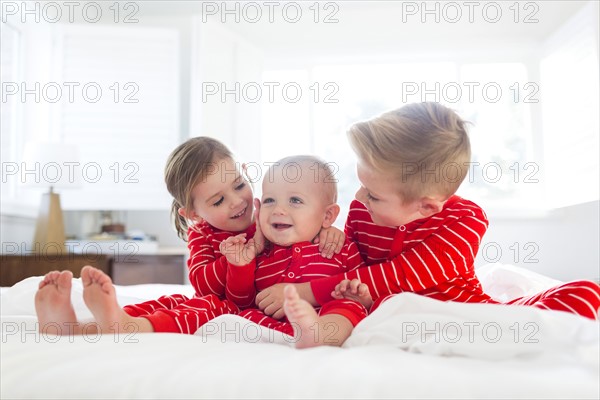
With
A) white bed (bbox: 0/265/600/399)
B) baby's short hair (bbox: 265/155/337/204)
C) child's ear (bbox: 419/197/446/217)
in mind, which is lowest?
white bed (bbox: 0/265/600/399)

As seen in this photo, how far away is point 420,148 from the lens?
1196 millimetres

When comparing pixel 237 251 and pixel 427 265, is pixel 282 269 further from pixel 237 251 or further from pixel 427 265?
pixel 427 265

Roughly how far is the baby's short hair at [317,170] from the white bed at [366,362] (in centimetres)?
41

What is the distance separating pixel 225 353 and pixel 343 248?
1.79 ft

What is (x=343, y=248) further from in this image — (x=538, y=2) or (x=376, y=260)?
(x=538, y=2)

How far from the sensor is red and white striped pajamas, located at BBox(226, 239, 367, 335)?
1316mm

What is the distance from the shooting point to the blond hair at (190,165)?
1.42m

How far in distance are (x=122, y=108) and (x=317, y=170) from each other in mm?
3269

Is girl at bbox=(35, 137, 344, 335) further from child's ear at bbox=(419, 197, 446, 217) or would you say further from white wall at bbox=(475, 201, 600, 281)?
white wall at bbox=(475, 201, 600, 281)

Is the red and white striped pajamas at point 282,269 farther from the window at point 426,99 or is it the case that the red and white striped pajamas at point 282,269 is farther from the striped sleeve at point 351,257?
the window at point 426,99

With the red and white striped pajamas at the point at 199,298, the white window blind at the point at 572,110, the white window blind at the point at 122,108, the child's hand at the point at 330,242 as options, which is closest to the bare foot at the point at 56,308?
the red and white striped pajamas at the point at 199,298

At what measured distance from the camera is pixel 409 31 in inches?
179

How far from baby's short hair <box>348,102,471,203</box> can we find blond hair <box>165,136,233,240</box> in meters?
0.39

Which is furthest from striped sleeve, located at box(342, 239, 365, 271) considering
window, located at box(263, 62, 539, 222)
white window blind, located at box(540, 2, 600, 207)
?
window, located at box(263, 62, 539, 222)
